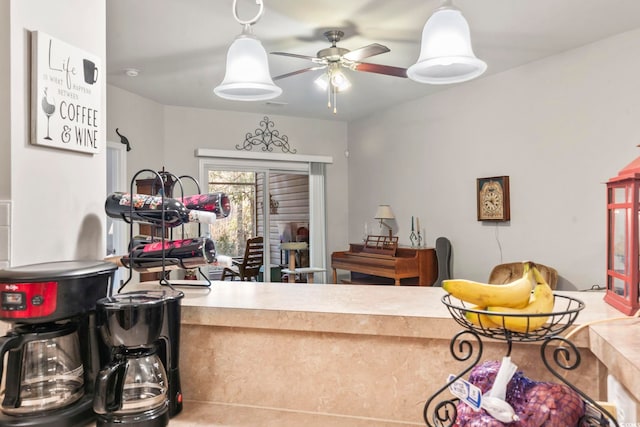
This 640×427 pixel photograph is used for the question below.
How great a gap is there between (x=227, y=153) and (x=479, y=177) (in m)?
3.01

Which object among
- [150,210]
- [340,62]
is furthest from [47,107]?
[340,62]

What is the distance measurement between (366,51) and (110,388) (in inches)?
101

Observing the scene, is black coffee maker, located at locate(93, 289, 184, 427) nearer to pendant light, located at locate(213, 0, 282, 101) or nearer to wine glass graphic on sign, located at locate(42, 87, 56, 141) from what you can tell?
wine glass graphic on sign, located at locate(42, 87, 56, 141)

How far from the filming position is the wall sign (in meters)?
1.21

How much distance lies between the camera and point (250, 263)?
5.83 meters

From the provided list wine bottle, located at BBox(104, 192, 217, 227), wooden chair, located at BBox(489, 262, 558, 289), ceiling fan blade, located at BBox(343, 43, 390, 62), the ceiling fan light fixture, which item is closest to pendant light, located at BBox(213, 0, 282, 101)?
wine bottle, located at BBox(104, 192, 217, 227)

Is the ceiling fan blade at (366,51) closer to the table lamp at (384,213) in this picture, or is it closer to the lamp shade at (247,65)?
the lamp shade at (247,65)

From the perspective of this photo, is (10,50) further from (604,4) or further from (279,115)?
(279,115)

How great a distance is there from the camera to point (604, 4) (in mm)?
2803

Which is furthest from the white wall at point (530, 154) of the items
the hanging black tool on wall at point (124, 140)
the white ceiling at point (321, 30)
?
the hanging black tool on wall at point (124, 140)

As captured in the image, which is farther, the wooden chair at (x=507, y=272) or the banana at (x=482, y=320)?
the wooden chair at (x=507, y=272)

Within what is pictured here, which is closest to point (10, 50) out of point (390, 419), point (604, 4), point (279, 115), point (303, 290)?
point (303, 290)

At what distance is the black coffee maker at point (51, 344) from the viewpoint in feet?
2.98

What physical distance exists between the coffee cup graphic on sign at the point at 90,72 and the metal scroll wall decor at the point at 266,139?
4.40 meters
